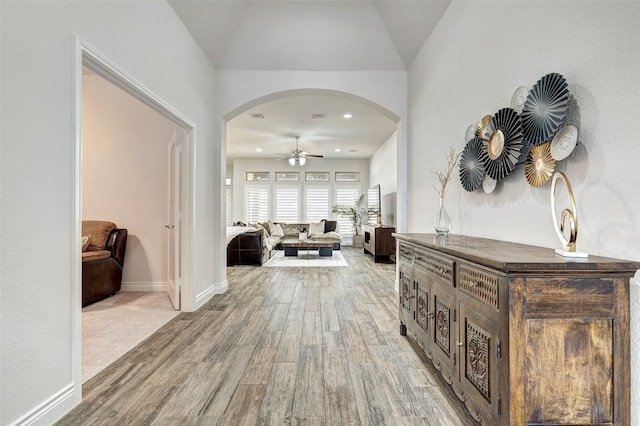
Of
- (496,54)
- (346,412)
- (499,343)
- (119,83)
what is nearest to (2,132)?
(119,83)

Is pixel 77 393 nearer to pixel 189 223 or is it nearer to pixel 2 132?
pixel 2 132

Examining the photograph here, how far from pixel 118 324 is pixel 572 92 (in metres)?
4.04

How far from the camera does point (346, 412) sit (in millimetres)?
1798

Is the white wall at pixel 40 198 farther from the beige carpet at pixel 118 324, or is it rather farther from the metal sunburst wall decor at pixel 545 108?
the metal sunburst wall decor at pixel 545 108

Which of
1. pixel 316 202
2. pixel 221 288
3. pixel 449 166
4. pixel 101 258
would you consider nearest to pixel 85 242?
pixel 101 258

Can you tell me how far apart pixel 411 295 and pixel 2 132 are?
106 inches

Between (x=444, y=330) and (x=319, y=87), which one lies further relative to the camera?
(x=319, y=87)

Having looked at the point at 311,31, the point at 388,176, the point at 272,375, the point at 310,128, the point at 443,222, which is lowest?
the point at 272,375

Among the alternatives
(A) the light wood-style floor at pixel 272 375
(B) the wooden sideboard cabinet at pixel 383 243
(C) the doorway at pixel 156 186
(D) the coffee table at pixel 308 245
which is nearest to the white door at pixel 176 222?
(C) the doorway at pixel 156 186

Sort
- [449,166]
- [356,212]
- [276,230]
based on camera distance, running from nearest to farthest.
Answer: [449,166] → [276,230] → [356,212]

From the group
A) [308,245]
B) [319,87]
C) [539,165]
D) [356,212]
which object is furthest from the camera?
[356,212]

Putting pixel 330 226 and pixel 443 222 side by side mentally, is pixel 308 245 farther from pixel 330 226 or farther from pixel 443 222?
pixel 443 222

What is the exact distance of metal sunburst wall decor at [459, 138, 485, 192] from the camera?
2446mm

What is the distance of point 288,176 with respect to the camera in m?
11.0
